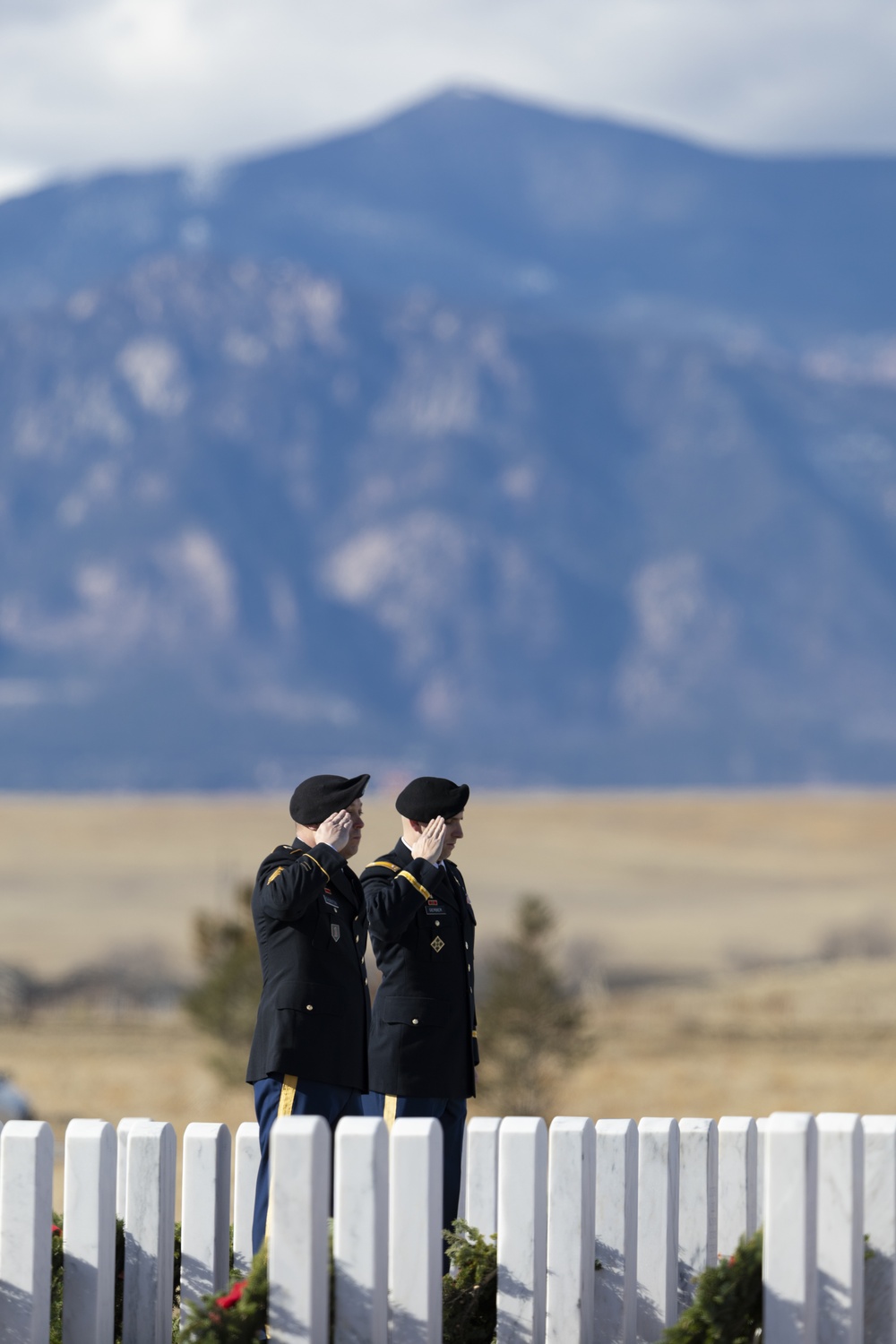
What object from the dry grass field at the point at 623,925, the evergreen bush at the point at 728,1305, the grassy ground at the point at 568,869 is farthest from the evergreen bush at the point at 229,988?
the grassy ground at the point at 568,869

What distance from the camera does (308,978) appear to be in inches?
255

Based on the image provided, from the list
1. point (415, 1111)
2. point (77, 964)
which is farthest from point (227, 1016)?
point (77, 964)

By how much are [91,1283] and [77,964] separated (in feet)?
161

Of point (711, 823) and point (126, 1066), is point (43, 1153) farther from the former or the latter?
point (711, 823)

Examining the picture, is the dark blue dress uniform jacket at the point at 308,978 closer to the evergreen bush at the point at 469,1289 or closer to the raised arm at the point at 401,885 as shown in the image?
the raised arm at the point at 401,885

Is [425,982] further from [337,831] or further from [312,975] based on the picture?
[337,831]

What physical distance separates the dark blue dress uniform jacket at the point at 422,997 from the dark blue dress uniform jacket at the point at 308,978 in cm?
14

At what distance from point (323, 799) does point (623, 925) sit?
63.0 metres

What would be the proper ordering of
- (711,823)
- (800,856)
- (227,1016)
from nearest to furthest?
(227,1016) < (800,856) < (711,823)

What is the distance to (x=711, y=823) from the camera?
96.1 metres

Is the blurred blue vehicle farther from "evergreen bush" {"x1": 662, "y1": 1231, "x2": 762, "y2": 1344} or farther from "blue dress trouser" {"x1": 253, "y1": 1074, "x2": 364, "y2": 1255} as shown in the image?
"evergreen bush" {"x1": 662, "y1": 1231, "x2": 762, "y2": 1344}

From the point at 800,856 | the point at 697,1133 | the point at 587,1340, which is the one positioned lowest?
the point at 587,1340

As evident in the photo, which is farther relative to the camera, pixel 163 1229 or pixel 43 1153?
pixel 163 1229

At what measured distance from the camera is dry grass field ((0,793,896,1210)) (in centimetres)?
3042
